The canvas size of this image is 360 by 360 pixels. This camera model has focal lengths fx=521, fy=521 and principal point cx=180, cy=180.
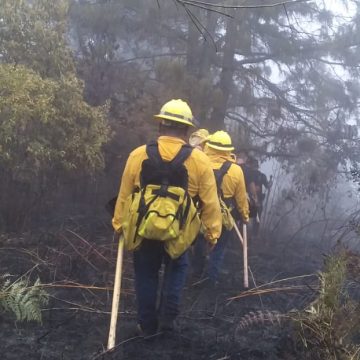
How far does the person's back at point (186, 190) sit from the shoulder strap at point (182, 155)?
0.02 meters

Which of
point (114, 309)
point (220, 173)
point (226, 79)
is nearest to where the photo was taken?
point (114, 309)

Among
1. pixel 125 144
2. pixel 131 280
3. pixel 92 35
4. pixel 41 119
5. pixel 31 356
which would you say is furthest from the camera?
pixel 92 35

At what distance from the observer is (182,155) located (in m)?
4.16

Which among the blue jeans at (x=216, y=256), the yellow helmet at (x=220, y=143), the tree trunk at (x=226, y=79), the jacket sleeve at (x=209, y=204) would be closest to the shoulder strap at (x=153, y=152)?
the jacket sleeve at (x=209, y=204)

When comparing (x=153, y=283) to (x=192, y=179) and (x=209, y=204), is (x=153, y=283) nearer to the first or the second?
(x=209, y=204)

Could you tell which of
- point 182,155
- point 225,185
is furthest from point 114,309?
point 225,185

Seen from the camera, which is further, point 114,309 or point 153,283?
point 153,283

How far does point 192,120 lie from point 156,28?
7.75m

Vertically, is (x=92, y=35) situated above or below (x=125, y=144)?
above

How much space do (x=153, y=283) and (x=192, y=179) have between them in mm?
911

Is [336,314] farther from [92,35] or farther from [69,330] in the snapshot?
[92,35]

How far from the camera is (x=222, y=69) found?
11719 millimetres

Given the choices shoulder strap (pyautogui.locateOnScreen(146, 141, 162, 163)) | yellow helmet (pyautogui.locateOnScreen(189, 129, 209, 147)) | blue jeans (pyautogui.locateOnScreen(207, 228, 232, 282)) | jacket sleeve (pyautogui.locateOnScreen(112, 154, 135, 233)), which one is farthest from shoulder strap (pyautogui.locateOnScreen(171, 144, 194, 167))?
yellow helmet (pyautogui.locateOnScreen(189, 129, 209, 147))

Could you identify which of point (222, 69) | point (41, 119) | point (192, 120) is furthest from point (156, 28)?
point (192, 120)
